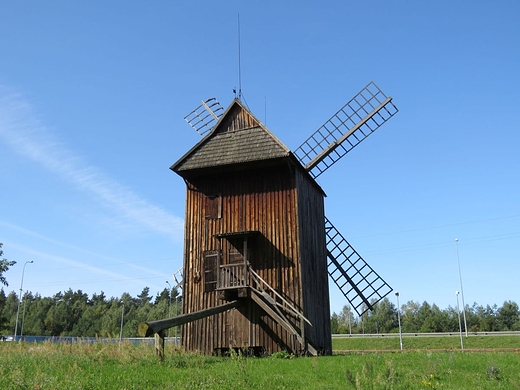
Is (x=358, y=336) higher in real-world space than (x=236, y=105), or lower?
lower

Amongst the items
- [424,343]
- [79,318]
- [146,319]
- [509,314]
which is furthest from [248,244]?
[509,314]

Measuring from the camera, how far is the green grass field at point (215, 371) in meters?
9.35

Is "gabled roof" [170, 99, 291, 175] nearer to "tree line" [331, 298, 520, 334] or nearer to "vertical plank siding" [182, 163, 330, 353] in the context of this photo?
"vertical plank siding" [182, 163, 330, 353]

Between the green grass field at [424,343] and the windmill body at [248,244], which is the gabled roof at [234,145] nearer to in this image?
the windmill body at [248,244]

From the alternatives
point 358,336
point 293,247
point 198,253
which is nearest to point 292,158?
point 293,247

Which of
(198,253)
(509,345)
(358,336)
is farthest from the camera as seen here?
(358,336)

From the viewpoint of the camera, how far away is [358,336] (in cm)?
5522

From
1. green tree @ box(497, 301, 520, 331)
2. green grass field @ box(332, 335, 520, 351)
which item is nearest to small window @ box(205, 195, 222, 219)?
green grass field @ box(332, 335, 520, 351)

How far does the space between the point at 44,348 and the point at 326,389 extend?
846 centimetres

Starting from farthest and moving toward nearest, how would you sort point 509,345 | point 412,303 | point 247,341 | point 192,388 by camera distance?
point 412,303 < point 509,345 < point 247,341 < point 192,388

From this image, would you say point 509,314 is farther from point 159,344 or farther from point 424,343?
point 159,344

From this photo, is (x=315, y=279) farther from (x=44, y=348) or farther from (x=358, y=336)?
(x=358, y=336)

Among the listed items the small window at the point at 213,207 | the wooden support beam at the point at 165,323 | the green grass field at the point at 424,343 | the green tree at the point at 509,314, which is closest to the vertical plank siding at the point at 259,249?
the small window at the point at 213,207

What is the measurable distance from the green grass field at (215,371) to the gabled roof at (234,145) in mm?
8127
